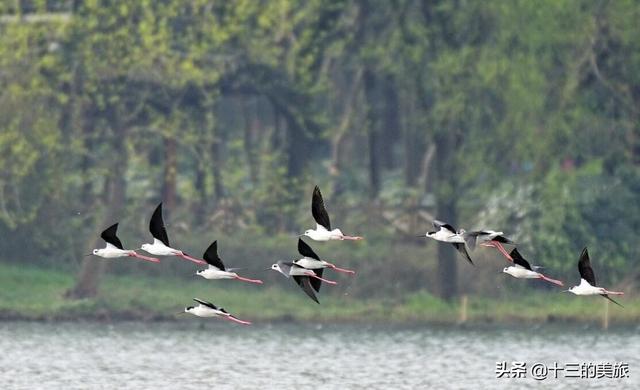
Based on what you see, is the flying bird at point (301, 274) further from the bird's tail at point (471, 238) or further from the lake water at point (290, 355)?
the lake water at point (290, 355)

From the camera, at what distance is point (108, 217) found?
Result: 56344 mm

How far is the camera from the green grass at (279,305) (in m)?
53.8

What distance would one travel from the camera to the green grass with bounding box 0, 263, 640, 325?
53781 mm

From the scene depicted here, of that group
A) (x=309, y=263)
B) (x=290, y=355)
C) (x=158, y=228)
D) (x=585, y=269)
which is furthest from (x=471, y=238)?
(x=290, y=355)

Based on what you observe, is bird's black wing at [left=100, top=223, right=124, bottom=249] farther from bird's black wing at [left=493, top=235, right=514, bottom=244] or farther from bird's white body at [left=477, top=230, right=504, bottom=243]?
bird's black wing at [left=493, top=235, right=514, bottom=244]

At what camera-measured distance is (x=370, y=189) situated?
62844 mm

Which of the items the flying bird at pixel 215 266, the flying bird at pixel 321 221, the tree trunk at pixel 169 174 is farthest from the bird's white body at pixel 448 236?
the tree trunk at pixel 169 174

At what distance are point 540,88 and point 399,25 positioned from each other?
175 inches

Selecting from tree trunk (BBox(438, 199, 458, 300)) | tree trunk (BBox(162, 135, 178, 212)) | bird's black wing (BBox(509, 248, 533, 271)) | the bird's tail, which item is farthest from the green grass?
the bird's tail

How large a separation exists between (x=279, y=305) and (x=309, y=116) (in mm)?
6957

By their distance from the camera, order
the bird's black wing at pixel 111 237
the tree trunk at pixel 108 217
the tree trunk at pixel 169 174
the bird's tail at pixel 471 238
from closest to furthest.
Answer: the bird's tail at pixel 471 238 < the bird's black wing at pixel 111 237 < the tree trunk at pixel 108 217 < the tree trunk at pixel 169 174

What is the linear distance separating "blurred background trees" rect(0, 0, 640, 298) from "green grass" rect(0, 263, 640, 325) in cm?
92

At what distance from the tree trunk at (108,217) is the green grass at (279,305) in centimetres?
43

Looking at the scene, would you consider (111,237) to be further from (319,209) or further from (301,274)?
(319,209)
